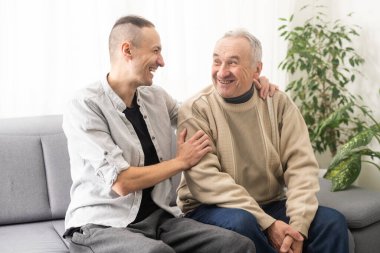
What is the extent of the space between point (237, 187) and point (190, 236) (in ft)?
0.86

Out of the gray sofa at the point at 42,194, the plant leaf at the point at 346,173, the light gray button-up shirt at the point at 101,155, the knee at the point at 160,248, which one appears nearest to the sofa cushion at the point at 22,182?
the gray sofa at the point at 42,194

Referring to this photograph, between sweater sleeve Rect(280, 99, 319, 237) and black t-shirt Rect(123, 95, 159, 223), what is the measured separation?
530 mm

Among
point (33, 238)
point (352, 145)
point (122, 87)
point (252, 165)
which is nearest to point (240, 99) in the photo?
point (252, 165)

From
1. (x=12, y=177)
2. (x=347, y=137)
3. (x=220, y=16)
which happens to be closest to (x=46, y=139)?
(x=12, y=177)

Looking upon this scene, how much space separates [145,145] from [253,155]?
438mm

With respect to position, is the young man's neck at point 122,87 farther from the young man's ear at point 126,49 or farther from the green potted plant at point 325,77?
the green potted plant at point 325,77

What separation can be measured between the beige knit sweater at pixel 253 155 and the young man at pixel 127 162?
8cm

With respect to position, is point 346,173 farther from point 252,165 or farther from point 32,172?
point 32,172

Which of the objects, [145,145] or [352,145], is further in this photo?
[352,145]

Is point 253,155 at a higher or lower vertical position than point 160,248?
higher

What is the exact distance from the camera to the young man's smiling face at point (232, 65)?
2.09 metres

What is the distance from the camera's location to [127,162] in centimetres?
196

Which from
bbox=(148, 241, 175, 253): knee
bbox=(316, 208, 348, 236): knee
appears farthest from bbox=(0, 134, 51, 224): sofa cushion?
bbox=(316, 208, 348, 236): knee

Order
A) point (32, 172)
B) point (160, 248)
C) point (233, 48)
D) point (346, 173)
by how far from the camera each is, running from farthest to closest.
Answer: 1. point (346, 173)
2. point (32, 172)
3. point (233, 48)
4. point (160, 248)
